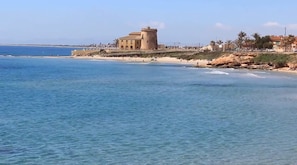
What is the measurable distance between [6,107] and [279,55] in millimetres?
63969

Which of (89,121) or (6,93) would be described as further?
(6,93)

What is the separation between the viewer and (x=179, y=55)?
119 meters

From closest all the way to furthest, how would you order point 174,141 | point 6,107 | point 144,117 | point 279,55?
point 174,141
point 144,117
point 6,107
point 279,55

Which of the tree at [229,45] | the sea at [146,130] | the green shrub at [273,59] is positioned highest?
the tree at [229,45]

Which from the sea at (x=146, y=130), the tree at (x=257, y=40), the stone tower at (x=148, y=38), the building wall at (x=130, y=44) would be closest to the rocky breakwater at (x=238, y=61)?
the tree at (x=257, y=40)

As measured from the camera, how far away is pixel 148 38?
134625mm

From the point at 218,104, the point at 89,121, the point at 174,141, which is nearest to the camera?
the point at 174,141

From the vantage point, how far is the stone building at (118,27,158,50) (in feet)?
442

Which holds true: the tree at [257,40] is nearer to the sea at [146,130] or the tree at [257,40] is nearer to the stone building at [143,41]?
the stone building at [143,41]

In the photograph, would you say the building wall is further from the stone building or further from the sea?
the sea

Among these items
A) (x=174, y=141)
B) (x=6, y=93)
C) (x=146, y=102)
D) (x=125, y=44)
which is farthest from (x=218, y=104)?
(x=125, y=44)

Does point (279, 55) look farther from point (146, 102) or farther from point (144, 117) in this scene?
point (144, 117)

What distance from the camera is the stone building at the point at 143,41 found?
13462 cm

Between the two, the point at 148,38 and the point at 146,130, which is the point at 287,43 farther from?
the point at 146,130
